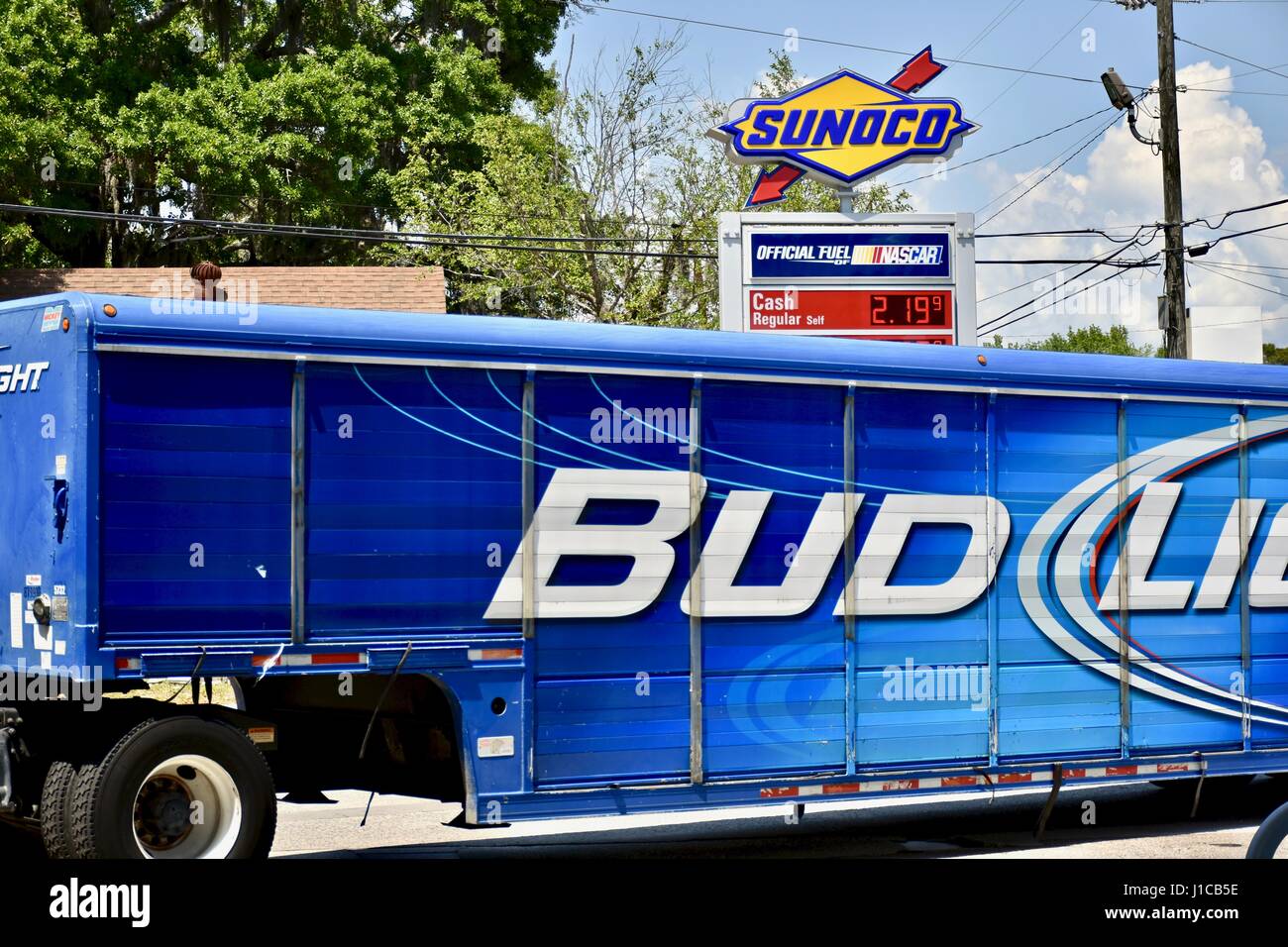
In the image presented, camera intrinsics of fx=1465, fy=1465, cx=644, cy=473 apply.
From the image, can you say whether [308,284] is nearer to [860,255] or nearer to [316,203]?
[316,203]

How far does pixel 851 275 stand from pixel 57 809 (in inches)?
520

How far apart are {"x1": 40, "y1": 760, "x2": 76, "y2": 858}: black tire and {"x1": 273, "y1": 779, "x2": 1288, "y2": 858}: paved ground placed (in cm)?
229

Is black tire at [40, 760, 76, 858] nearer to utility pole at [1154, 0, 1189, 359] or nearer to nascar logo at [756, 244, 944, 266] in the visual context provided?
nascar logo at [756, 244, 944, 266]

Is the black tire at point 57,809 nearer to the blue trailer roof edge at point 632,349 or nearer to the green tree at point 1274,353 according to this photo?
the blue trailer roof edge at point 632,349

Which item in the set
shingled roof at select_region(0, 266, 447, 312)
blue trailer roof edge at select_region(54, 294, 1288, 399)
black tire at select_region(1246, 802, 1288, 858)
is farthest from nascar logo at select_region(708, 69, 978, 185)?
black tire at select_region(1246, 802, 1288, 858)

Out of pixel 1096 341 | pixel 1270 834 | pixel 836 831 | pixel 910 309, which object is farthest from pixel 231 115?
pixel 1096 341

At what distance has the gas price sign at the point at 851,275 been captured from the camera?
18250 millimetres

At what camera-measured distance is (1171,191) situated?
25984mm

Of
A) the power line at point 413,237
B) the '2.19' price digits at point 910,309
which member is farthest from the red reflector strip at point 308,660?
the power line at point 413,237

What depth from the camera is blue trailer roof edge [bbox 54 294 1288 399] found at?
7.60 metres

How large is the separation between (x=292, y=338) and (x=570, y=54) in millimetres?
26458

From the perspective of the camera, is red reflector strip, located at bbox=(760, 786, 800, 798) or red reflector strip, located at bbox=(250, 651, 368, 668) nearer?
red reflector strip, located at bbox=(250, 651, 368, 668)

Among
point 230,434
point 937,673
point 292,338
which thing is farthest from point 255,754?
point 937,673
